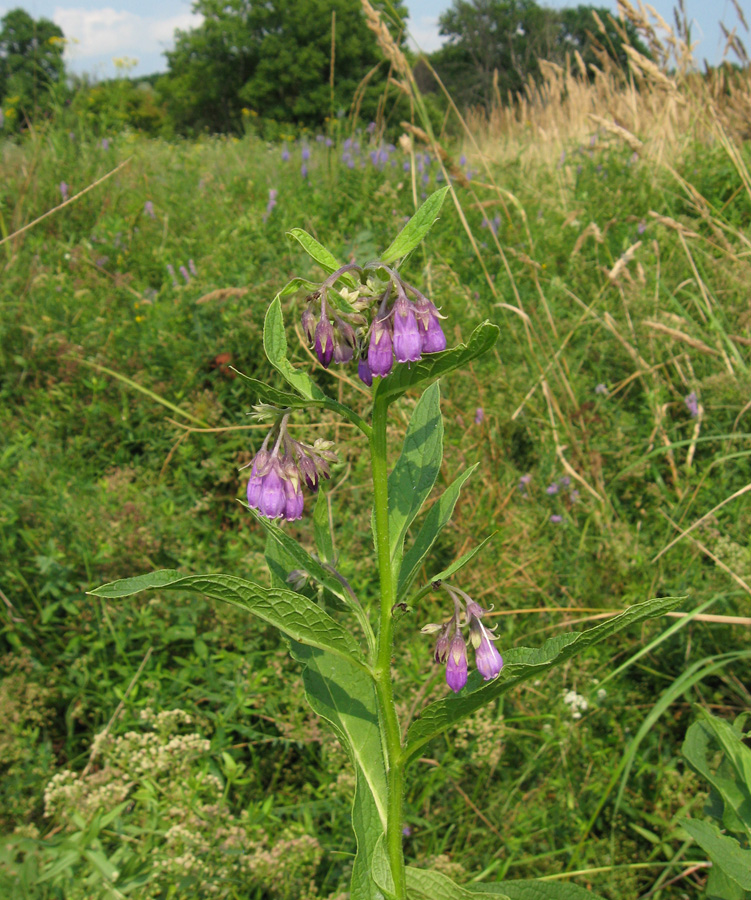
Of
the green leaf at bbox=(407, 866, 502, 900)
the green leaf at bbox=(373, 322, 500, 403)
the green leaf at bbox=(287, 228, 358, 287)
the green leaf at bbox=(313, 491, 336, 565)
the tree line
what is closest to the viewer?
the green leaf at bbox=(373, 322, 500, 403)

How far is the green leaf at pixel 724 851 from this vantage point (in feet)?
3.85

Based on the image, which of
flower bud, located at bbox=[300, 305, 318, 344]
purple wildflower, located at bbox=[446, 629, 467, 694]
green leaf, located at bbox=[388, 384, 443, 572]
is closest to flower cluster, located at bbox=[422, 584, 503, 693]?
purple wildflower, located at bbox=[446, 629, 467, 694]

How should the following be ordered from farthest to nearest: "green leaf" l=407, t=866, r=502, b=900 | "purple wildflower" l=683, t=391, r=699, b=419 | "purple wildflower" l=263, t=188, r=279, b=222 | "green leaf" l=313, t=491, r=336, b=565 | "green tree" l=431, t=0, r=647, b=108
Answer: "green tree" l=431, t=0, r=647, b=108
"purple wildflower" l=263, t=188, r=279, b=222
"purple wildflower" l=683, t=391, r=699, b=419
"green leaf" l=313, t=491, r=336, b=565
"green leaf" l=407, t=866, r=502, b=900

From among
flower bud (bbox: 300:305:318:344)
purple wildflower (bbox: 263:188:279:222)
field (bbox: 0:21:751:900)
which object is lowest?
field (bbox: 0:21:751:900)

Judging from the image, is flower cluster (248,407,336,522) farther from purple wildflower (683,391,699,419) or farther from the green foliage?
purple wildflower (683,391,699,419)

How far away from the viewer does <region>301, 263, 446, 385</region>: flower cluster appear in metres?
0.99

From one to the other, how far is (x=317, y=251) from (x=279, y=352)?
0.54ft

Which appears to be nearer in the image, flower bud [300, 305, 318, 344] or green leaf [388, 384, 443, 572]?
flower bud [300, 305, 318, 344]

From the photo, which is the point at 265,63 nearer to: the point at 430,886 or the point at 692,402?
the point at 692,402

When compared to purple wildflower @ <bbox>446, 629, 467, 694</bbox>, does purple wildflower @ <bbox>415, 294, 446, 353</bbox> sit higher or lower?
higher

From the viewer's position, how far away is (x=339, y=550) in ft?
6.70

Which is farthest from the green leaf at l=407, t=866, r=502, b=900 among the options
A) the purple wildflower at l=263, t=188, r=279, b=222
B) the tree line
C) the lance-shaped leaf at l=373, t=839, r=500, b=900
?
the tree line

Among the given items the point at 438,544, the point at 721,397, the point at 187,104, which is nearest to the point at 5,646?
the point at 438,544

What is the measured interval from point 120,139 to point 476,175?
3.39 metres
